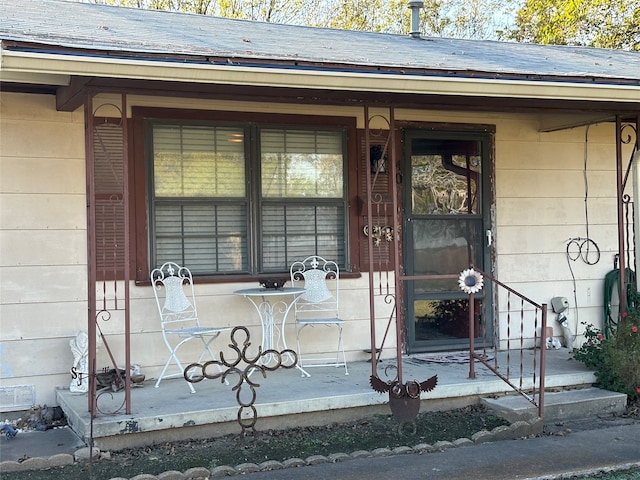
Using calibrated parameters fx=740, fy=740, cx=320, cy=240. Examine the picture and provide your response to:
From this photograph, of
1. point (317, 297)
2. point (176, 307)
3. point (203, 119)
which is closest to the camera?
point (176, 307)

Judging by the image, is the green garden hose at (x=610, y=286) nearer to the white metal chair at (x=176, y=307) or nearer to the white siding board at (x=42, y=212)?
the white metal chair at (x=176, y=307)

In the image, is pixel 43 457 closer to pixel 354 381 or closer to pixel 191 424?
pixel 191 424

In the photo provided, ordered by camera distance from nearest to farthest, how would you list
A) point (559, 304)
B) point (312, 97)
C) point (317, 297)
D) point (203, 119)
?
point (312, 97) < point (203, 119) < point (317, 297) < point (559, 304)

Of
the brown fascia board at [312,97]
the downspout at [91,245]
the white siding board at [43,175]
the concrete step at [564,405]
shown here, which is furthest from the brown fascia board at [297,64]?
the concrete step at [564,405]

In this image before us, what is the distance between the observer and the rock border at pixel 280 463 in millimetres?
4108

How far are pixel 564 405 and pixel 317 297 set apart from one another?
206 cm

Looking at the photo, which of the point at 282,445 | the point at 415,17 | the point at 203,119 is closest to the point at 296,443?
the point at 282,445

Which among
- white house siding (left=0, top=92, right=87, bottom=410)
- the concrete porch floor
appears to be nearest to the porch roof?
white house siding (left=0, top=92, right=87, bottom=410)

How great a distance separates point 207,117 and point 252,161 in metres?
0.51

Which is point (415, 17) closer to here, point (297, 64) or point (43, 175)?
point (297, 64)

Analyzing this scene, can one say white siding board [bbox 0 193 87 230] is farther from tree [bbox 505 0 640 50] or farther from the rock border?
tree [bbox 505 0 640 50]

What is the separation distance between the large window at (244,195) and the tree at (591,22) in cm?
1203

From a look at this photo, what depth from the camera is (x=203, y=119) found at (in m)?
5.93

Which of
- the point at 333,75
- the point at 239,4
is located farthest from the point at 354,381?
the point at 239,4
